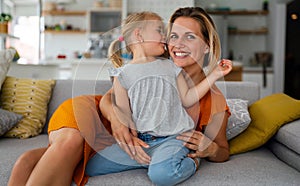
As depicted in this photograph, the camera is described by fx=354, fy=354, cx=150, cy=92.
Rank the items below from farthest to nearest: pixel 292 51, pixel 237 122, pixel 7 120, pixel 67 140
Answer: pixel 292 51
pixel 7 120
pixel 237 122
pixel 67 140

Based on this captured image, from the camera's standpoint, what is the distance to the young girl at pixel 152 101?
1221 mm

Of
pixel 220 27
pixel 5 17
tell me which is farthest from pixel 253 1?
pixel 5 17

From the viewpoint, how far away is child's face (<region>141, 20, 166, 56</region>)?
4.00 feet

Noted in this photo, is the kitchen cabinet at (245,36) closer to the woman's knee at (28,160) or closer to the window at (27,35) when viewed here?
the window at (27,35)

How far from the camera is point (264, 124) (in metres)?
1.58

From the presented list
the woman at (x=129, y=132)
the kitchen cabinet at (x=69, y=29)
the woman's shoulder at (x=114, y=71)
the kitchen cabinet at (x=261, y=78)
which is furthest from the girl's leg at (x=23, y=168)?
the kitchen cabinet at (x=69, y=29)

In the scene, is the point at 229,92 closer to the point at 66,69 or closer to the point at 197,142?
the point at 197,142

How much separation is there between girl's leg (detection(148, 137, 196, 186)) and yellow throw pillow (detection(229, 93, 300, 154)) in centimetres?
39

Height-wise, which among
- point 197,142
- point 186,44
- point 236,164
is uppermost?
point 186,44

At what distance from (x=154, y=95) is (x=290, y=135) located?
614 millimetres

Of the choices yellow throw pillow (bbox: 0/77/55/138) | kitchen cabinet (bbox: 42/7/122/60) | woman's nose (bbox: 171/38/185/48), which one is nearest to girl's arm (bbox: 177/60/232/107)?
woman's nose (bbox: 171/38/185/48)

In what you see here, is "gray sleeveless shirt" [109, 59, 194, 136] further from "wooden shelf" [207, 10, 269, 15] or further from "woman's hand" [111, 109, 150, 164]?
"wooden shelf" [207, 10, 269, 15]

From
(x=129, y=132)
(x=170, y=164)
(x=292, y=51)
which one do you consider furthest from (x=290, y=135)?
(x=292, y=51)

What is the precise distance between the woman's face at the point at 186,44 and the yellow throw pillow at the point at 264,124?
0.45 metres
